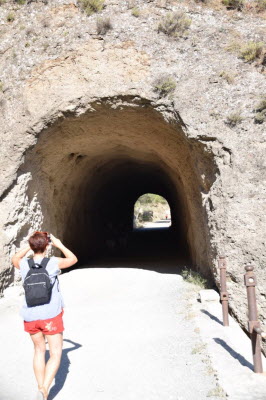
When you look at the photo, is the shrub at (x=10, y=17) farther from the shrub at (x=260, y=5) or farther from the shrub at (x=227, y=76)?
the shrub at (x=260, y=5)

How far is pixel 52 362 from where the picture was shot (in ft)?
11.4

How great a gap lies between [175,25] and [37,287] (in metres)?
8.05

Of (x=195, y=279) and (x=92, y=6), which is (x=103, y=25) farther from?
(x=195, y=279)

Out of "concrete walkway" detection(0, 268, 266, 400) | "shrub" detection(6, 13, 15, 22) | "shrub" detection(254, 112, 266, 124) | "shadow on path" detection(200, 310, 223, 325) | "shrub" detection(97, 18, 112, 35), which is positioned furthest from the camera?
"shrub" detection(6, 13, 15, 22)

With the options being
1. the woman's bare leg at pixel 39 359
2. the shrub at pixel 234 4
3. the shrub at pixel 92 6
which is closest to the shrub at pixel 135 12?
the shrub at pixel 92 6

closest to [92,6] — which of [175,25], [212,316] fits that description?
[175,25]

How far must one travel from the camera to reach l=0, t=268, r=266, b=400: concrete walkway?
403 cm

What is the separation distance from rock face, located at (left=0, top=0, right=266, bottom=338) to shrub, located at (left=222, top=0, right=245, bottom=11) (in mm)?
194

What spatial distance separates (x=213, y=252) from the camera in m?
7.88

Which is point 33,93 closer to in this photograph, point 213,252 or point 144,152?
point 144,152

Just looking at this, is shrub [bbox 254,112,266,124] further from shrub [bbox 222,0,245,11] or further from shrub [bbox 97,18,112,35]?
shrub [bbox 97,18,112,35]

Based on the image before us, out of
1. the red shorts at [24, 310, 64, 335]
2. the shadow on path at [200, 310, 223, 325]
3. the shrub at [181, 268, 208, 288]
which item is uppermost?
the red shorts at [24, 310, 64, 335]

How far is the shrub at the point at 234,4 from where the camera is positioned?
9.66m

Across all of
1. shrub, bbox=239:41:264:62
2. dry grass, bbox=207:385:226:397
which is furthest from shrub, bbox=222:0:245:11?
dry grass, bbox=207:385:226:397
